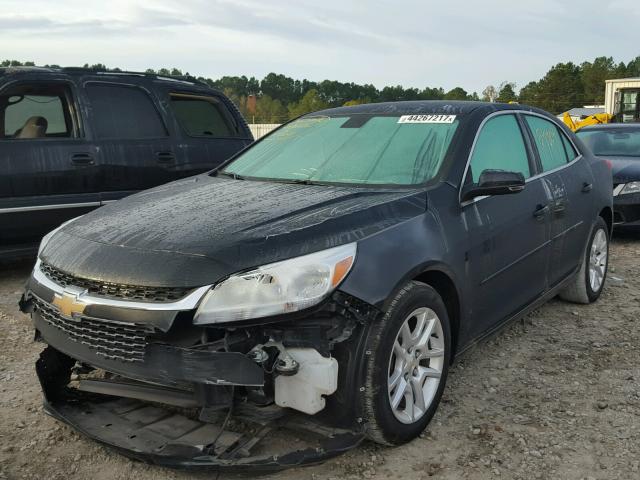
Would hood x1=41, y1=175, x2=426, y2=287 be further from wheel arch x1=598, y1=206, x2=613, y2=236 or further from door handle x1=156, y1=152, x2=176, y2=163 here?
door handle x1=156, y1=152, x2=176, y2=163

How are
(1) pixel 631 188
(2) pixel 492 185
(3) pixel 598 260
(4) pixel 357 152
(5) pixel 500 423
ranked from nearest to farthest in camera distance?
1. (5) pixel 500 423
2. (2) pixel 492 185
3. (4) pixel 357 152
4. (3) pixel 598 260
5. (1) pixel 631 188

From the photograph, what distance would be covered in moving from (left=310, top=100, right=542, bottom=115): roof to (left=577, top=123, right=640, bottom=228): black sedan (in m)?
3.91

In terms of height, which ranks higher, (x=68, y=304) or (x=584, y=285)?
(x=68, y=304)

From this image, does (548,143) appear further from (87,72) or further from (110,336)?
(87,72)

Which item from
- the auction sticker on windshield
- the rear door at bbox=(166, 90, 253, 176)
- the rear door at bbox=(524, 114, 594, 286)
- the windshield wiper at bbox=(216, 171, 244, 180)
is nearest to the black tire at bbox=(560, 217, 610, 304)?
the rear door at bbox=(524, 114, 594, 286)

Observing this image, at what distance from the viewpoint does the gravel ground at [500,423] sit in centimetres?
280

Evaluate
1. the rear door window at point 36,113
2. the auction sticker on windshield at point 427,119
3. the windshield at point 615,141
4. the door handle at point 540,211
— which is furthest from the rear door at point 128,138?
the windshield at point 615,141

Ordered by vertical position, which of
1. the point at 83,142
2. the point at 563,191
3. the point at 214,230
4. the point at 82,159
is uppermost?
the point at 83,142

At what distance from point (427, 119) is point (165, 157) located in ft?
10.6

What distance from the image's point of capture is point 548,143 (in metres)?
4.58

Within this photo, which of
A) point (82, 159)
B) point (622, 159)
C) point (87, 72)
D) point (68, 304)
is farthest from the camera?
point (622, 159)

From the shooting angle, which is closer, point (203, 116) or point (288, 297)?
point (288, 297)

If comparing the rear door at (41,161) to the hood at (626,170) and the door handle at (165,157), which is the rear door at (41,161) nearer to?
the door handle at (165,157)

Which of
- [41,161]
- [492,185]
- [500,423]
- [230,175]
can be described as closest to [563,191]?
[492,185]
